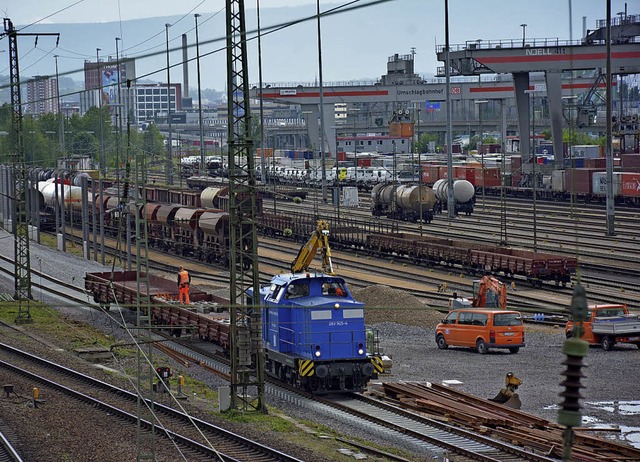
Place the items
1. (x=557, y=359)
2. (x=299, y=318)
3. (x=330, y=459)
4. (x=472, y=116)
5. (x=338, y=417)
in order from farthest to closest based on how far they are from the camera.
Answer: (x=472, y=116), (x=557, y=359), (x=299, y=318), (x=338, y=417), (x=330, y=459)

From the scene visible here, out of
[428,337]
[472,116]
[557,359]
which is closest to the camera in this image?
[557,359]

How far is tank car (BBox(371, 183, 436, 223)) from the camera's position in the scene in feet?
242

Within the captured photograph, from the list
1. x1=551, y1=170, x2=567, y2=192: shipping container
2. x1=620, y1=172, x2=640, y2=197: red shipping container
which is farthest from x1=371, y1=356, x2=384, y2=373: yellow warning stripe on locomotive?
x1=551, y1=170, x2=567, y2=192: shipping container

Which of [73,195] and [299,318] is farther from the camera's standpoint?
[73,195]

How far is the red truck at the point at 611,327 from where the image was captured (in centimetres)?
3359

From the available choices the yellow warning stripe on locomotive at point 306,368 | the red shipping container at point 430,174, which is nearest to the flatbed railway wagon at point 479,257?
the yellow warning stripe on locomotive at point 306,368

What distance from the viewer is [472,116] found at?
178 meters

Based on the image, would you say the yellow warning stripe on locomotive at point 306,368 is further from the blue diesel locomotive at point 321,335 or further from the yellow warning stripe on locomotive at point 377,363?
the yellow warning stripe on locomotive at point 377,363

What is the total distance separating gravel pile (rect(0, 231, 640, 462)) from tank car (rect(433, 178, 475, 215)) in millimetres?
34852

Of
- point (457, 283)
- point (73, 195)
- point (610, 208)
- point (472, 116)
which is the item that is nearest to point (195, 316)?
point (457, 283)

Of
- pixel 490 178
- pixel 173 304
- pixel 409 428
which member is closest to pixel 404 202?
pixel 490 178

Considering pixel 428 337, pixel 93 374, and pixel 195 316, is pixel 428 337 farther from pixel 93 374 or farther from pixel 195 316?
pixel 93 374

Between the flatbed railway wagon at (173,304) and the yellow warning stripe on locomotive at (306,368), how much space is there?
303 centimetres

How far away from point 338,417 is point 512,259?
2607 cm
